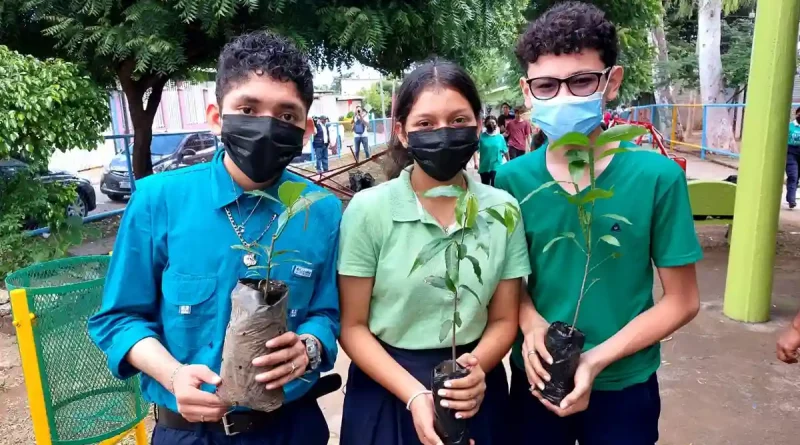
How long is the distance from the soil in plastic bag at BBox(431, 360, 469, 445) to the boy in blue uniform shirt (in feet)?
0.96

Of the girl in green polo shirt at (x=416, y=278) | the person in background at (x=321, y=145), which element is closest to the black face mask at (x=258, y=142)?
the girl in green polo shirt at (x=416, y=278)

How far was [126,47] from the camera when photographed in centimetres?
559

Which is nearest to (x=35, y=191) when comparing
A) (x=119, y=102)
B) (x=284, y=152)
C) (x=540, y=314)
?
(x=284, y=152)

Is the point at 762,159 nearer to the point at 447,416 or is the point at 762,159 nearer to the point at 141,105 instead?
the point at 447,416

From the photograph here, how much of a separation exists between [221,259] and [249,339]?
317mm

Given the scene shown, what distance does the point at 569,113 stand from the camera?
1672 mm

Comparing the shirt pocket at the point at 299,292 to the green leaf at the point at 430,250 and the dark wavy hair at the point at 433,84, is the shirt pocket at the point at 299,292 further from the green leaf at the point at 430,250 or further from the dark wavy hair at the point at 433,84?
A: the dark wavy hair at the point at 433,84

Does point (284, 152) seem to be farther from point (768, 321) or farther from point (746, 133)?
point (768, 321)

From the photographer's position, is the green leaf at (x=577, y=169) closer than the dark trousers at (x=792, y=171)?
Yes

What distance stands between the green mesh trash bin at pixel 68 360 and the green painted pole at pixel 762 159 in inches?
166

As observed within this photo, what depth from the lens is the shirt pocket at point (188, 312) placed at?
4.77 feet

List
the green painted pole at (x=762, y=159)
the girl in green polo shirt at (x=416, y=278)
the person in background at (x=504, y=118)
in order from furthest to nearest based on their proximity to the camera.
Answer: the person in background at (x=504, y=118), the green painted pole at (x=762, y=159), the girl in green polo shirt at (x=416, y=278)

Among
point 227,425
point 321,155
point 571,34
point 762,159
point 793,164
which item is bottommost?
point 321,155

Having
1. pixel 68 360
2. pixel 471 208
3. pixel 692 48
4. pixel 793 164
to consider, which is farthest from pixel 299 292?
pixel 692 48
